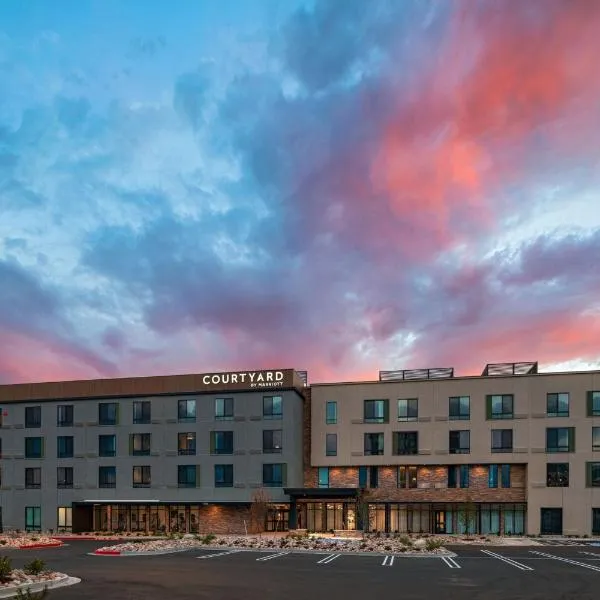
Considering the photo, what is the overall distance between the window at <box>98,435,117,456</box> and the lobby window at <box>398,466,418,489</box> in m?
30.2

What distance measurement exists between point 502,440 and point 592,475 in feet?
28.0

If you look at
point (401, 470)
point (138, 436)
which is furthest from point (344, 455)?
point (138, 436)

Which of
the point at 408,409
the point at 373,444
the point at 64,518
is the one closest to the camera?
the point at 408,409

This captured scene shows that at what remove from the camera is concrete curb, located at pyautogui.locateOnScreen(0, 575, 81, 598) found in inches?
884

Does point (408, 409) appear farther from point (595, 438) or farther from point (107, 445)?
point (107, 445)

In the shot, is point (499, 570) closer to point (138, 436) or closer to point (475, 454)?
point (475, 454)

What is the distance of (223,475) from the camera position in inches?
2613

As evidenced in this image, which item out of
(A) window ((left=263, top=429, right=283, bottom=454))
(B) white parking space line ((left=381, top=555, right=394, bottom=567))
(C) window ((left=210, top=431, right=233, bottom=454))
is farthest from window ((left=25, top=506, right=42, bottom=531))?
(B) white parking space line ((left=381, top=555, right=394, bottom=567))

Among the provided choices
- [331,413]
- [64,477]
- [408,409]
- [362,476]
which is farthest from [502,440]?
[64,477]

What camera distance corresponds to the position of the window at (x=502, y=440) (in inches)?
2494

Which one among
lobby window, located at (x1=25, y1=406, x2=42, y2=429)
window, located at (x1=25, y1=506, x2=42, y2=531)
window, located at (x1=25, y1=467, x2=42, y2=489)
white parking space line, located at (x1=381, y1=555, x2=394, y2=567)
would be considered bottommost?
window, located at (x1=25, y1=506, x2=42, y2=531)

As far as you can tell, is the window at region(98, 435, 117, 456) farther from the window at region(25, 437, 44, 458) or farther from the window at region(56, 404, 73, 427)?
the window at region(25, 437, 44, 458)

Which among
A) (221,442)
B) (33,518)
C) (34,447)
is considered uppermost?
(221,442)

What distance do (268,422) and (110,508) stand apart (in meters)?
20.0
